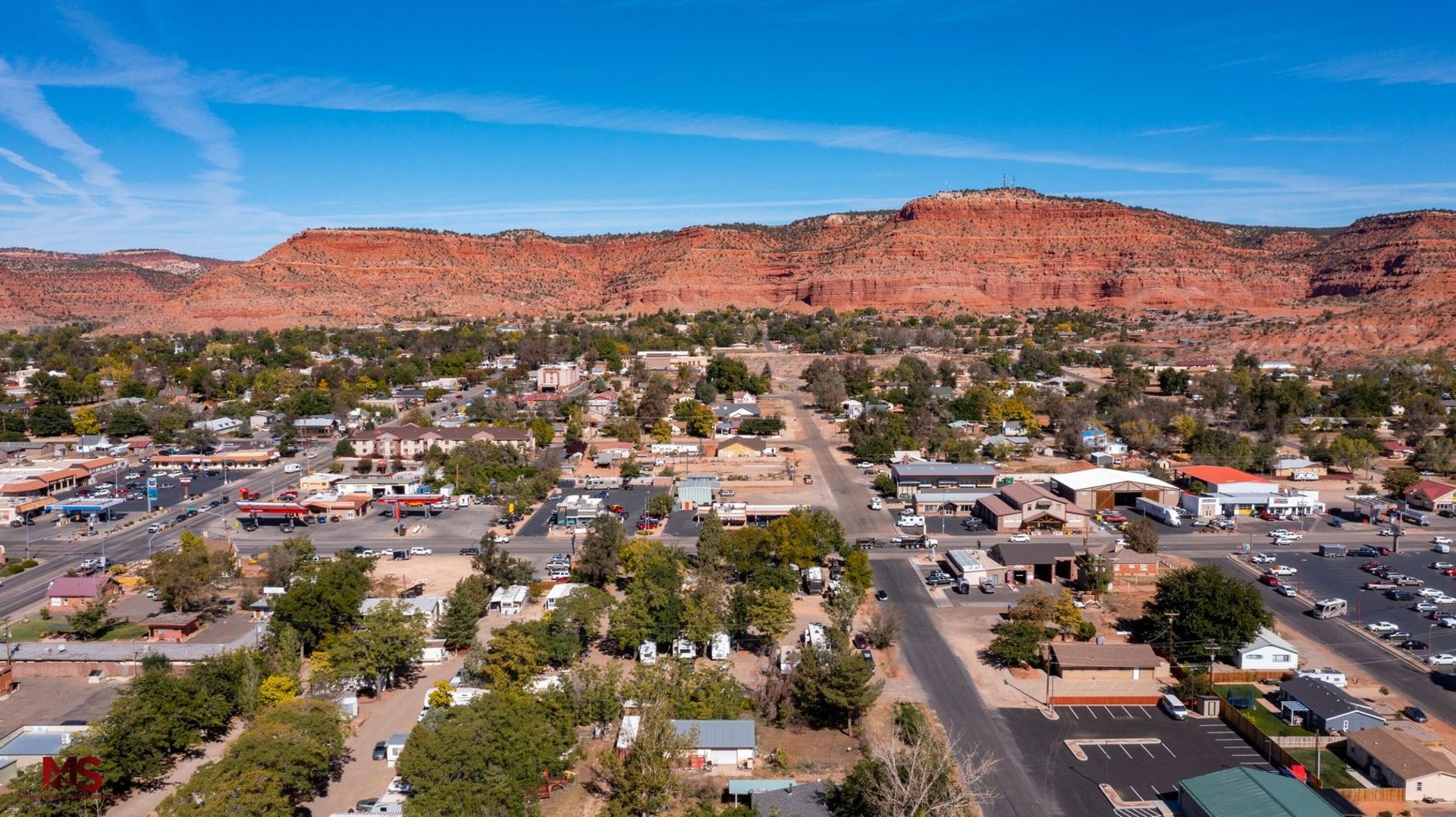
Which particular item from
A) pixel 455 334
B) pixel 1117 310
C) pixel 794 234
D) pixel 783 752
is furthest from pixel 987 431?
pixel 794 234

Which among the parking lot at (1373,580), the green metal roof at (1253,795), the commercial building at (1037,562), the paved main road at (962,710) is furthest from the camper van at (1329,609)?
the green metal roof at (1253,795)

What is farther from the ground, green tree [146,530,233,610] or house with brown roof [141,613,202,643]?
green tree [146,530,233,610]

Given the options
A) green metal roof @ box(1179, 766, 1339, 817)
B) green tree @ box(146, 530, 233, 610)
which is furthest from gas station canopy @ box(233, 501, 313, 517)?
green metal roof @ box(1179, 766, 1339, 817)

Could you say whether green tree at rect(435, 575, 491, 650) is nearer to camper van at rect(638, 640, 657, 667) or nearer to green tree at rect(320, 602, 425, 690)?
green tree at rect(320, 602, 425, 690)

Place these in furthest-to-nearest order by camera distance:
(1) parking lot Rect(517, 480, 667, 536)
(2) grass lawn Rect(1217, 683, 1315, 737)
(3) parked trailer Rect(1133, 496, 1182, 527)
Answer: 1. (3) parked trailer Rect(1133, 496, 1182, 527)
2. (1) parking lot Rect(517, 480, 667, 536)
3. (2) grass lawn Rect(1217, 683, 1315, 737)

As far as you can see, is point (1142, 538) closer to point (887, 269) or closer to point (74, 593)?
point (74, 593)

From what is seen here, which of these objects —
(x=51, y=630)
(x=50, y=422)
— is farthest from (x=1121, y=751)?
(x=50, y=422)
